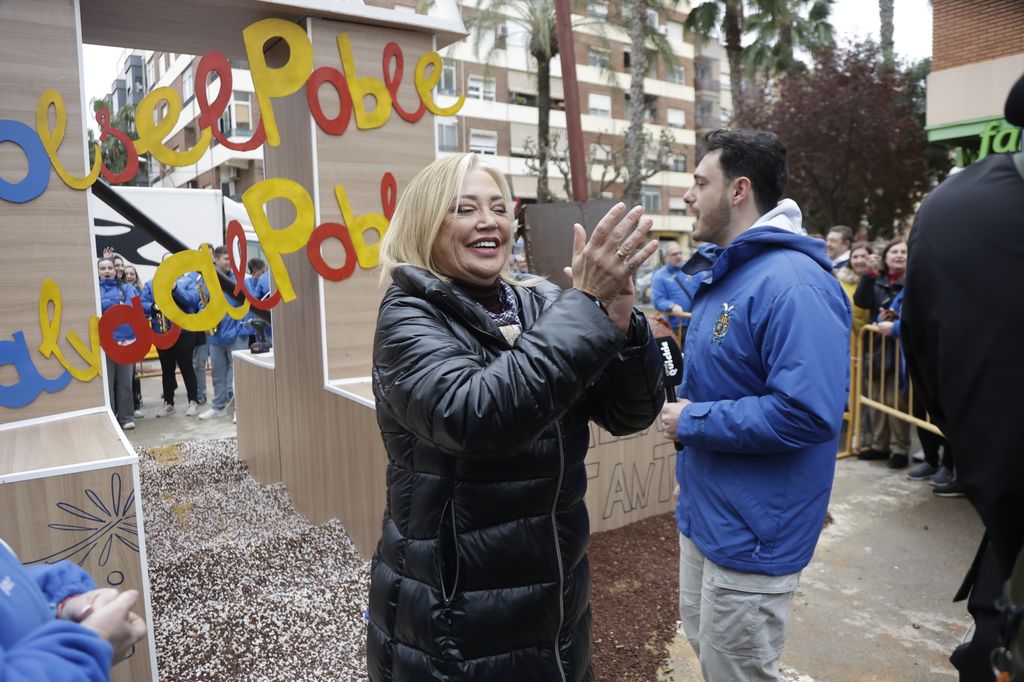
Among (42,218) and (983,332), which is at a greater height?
(42,218)

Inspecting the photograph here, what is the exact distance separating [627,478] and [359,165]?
2.67 metres

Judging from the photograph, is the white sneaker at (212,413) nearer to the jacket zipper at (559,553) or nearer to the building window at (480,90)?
the jacket zipper at (559,553)

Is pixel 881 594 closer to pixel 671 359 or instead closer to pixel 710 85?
pixel 671 359

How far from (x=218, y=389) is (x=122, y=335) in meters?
5.92

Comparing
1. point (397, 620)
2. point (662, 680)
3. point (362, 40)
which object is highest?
point (362, 40)

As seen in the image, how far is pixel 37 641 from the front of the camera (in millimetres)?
1113

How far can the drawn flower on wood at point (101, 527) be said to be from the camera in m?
2.93

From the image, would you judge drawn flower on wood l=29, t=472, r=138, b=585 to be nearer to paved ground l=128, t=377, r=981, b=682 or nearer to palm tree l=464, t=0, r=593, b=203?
paved ground l=128, t=377, r=981, b=682

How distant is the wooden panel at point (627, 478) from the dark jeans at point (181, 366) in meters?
7.10

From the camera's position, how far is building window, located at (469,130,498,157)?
37.1 meters

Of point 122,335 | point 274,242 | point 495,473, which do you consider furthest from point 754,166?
point 122,335

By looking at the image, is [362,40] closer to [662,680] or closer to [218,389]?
[662,680]

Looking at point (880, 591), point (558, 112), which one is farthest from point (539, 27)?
point (880, 591)

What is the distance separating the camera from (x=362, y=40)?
4.67 metres
